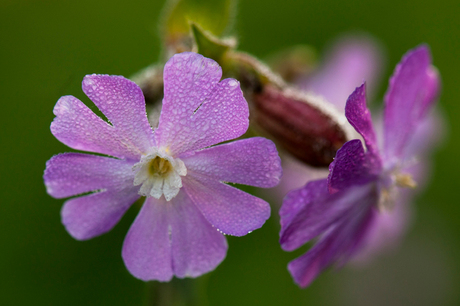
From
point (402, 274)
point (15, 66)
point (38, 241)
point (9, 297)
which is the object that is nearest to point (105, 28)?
point (15, 66)

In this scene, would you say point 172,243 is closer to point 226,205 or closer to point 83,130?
point 226,205

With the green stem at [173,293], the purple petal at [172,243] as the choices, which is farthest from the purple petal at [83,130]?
the green stem at [173,293]

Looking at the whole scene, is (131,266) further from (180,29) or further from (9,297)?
(9,297)

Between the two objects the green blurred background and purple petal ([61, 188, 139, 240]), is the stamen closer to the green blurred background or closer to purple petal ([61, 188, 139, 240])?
purple petal ([61, 188, 139, 240])

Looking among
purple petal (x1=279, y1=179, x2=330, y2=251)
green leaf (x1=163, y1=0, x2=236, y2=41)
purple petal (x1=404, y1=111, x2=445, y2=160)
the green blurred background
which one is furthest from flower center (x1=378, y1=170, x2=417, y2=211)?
the green blurred background

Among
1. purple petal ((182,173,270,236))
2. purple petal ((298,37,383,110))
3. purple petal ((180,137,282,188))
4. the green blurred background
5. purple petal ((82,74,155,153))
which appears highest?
purple petal ((82,74,155,153))

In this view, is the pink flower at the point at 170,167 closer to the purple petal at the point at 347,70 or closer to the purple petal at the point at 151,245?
the purple petal at the point at 151,245
